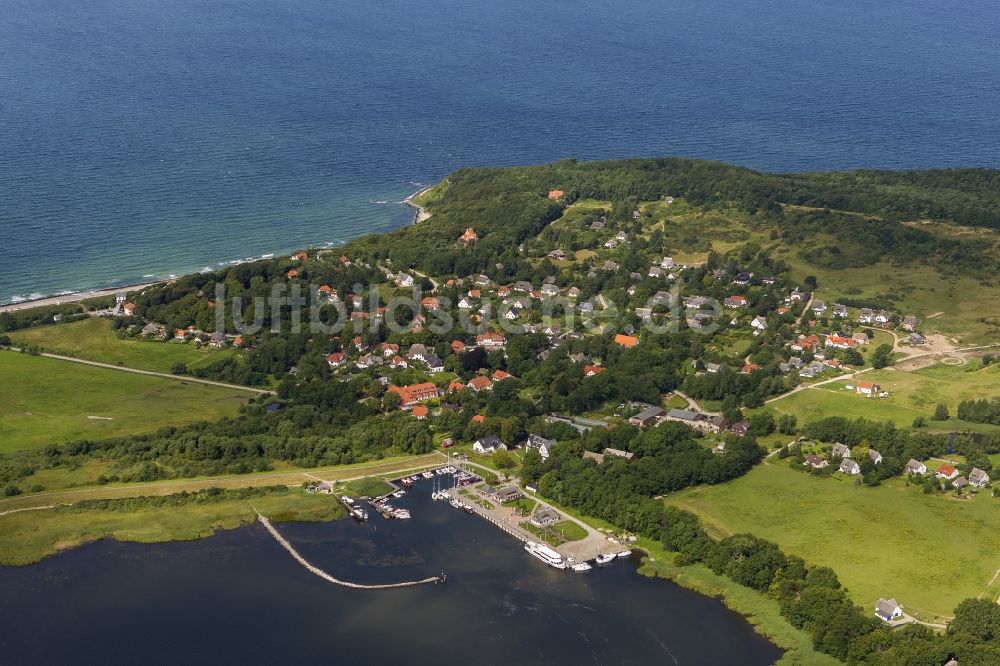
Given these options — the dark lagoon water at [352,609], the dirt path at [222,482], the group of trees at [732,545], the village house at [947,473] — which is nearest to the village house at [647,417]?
the group of trees at [732,545]

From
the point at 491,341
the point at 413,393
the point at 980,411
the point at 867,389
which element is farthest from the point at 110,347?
the point at 980,411

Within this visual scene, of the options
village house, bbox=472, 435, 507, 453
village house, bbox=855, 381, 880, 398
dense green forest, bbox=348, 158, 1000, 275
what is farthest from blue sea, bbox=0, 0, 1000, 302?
village house, bbox=855, 381, 880, 398

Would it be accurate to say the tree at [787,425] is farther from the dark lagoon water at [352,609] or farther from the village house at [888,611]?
the village house at [888,611]

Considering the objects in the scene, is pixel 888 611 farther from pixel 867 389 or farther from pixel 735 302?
pixel 735 302

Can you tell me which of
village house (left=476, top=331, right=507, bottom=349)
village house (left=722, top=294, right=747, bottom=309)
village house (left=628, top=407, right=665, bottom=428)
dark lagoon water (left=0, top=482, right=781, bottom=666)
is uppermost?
village house (left=722, top=294, right=747, bottom=309)

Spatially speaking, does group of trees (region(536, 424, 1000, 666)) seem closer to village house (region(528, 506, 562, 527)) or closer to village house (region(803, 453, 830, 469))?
village house (region(528, 506, 562, 527))

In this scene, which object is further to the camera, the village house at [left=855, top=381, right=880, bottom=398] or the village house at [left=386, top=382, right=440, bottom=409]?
the village house at [left=386, top=382, right=440, bottom=409]

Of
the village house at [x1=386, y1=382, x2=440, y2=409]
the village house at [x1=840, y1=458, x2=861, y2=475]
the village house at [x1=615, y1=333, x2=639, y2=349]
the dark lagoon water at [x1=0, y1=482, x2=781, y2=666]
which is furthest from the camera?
the village house at [x1=615, y1=333, x2=639, y2=349]
